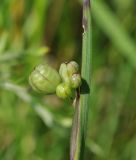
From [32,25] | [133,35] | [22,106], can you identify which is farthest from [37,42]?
[133,35]

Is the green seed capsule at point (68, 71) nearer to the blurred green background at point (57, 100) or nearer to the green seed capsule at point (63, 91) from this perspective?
the green seed capsule at point (63, 91)

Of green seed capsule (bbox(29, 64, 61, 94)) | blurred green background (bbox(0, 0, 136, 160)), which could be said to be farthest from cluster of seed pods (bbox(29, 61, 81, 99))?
blurred green background (bbox(0, 0, 136, 160))

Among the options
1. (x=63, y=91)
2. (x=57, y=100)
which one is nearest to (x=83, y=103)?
(x=63, y=91)

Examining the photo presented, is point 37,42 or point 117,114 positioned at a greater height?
point 37,42

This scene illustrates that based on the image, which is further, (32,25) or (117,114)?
(32,25)

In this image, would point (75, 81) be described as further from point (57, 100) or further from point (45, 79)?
point (57, 100)

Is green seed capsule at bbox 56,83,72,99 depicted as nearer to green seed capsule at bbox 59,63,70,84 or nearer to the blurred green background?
green seed capsule at bbox 59,63,70,84

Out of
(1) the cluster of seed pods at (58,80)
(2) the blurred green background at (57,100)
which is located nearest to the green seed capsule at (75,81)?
(1) the cluster of seed pods at (58,80)

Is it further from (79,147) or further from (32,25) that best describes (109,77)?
(79,147)
